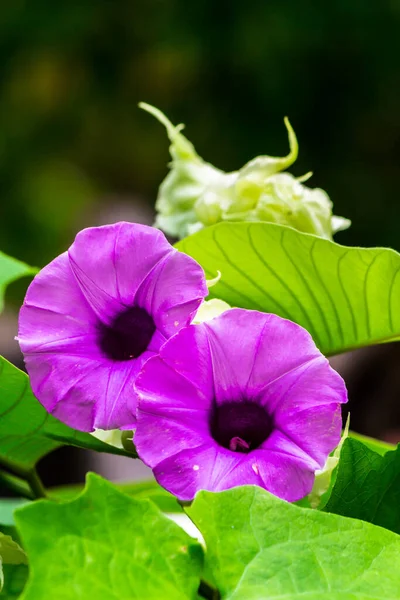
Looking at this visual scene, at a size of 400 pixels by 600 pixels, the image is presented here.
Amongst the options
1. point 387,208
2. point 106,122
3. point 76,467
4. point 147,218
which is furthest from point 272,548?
point 106,122

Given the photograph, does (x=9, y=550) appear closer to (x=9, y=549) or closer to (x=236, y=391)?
(x=9, y=549)

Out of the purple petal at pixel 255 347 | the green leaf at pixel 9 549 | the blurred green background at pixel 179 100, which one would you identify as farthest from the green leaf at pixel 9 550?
→ the blurred green background at pixel 179 100

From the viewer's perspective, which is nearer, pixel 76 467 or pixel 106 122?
pixel 76 467

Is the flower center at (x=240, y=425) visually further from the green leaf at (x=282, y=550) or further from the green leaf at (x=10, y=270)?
the green leaf at (x=10, y=270)

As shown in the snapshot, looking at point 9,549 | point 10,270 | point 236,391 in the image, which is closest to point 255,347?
point 236,391

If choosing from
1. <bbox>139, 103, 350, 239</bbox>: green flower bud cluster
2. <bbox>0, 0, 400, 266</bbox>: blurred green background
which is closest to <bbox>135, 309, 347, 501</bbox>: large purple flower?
<bbox>139, 103, 350, 239</bbox>: green flower bud cluster

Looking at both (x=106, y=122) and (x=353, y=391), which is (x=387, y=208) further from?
(x=353, y=391)
